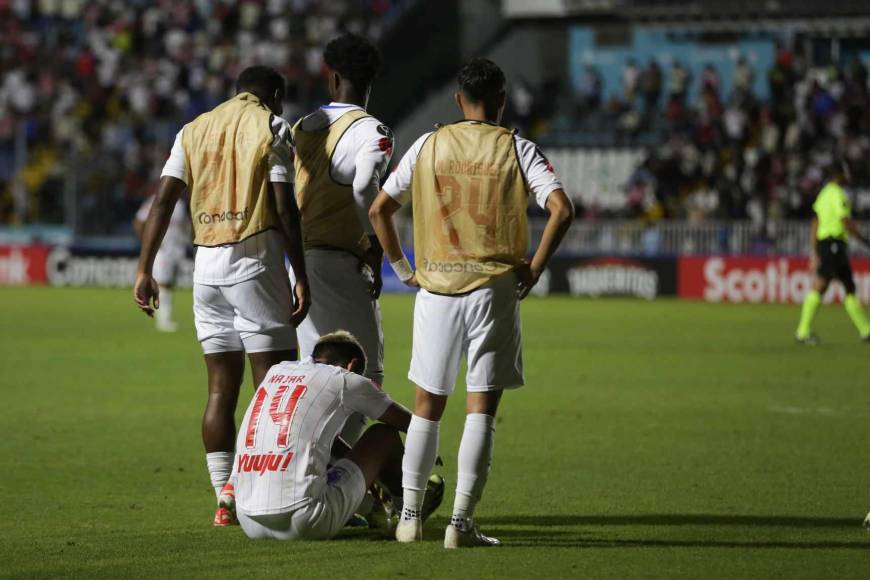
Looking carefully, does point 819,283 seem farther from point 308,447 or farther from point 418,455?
point 308,447

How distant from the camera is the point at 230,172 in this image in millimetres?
7578

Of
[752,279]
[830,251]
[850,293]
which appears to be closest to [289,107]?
[752,279]

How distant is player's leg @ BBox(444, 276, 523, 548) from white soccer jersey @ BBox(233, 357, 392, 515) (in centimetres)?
48

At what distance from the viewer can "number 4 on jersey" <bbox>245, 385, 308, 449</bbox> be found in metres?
6.81

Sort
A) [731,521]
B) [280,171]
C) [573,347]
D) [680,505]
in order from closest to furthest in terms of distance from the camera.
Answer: [280,171] → [731,521] → [680,505] → [573,347]

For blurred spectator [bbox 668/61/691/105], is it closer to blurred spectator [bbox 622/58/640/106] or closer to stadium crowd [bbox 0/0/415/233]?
blurred spectator [bbox 622/58/640/106]

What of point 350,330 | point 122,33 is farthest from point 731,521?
point 122,33

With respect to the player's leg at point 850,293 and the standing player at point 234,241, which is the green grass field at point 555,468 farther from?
the standing player at point 234,241

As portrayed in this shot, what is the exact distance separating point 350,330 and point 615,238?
24.3 metres

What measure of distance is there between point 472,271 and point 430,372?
0.51 metres

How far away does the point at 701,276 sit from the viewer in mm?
30969

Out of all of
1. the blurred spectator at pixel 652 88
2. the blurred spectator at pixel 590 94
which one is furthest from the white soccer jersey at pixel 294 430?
the blurred spectator at pixel 590 94

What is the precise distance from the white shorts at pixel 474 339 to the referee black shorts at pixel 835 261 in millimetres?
14009

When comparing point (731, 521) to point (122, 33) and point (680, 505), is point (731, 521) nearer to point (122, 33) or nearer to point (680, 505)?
point (680, 505)
